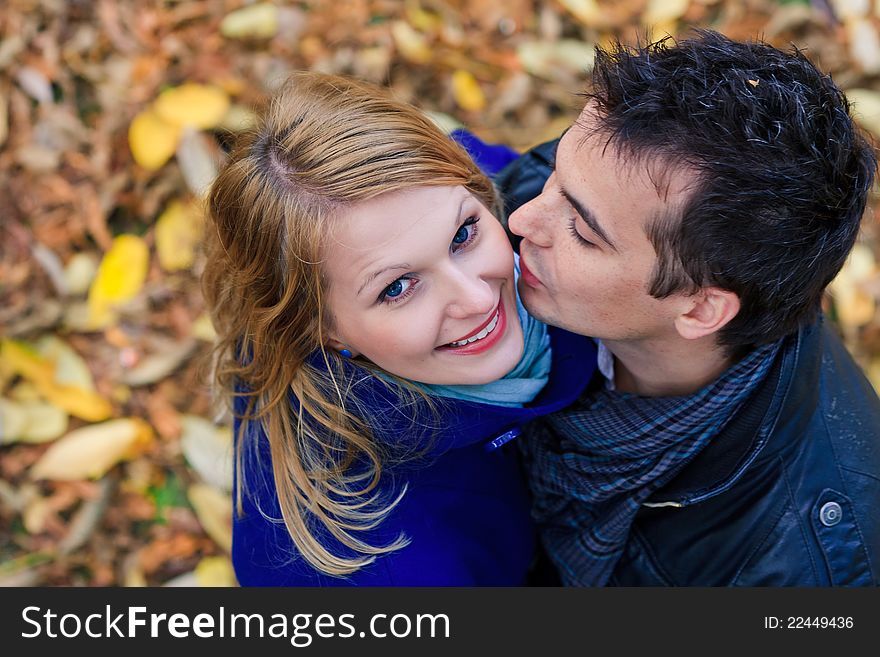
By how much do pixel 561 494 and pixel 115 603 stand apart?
1.14m

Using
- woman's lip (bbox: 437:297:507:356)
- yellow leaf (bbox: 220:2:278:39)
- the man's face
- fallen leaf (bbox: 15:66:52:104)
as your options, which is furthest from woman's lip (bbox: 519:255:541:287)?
fallen leaf (bbox: 15:66:52:104)

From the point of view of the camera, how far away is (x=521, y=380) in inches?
74.4

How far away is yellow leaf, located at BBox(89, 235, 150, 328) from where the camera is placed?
2.81m

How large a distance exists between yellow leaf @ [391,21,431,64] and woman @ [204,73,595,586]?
1.23 meters

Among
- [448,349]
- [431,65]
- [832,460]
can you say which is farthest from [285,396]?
[431,65]

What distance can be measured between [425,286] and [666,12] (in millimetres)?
1883

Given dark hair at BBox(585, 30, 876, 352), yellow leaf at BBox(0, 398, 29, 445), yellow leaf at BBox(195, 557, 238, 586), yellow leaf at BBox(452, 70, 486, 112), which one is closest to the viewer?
dark hair at BBox(585, 30, 876, 352)

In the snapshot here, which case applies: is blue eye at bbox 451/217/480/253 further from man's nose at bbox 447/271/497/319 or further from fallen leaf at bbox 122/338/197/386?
fallen leaf at bbox 122/338/197/386

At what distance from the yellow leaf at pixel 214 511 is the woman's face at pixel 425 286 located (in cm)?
104

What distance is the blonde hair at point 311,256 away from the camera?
171cm

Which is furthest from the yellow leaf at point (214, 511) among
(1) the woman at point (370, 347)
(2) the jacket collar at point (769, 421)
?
(2) the jacket collar at point (769, 421)

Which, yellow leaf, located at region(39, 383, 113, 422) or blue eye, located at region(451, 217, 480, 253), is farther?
yellow leaf, located at region(39, 383, 113, 422)

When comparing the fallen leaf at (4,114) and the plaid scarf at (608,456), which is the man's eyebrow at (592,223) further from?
the fallen leaf at (4,114)

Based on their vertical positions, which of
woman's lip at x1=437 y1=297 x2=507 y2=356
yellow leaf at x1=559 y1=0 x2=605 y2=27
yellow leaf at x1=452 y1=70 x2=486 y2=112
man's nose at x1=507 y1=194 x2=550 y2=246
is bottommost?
woman's lip at x1=437 y1=297 x2=507 y2=356
